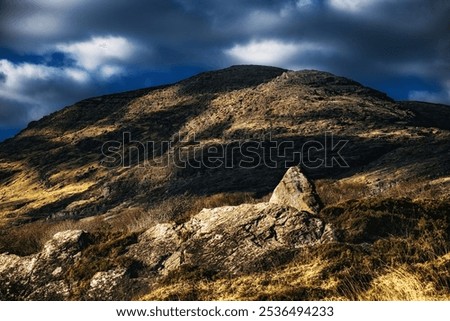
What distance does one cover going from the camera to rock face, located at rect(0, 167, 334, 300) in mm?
15273

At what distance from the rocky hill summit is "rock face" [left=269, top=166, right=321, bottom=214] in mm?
47

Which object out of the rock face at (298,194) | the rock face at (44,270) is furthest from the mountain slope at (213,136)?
the rock face at (44,270)

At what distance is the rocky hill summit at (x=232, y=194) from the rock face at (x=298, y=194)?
0.15ft

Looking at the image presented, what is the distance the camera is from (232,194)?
189 feet

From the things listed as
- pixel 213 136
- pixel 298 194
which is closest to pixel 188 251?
pixel 298 194

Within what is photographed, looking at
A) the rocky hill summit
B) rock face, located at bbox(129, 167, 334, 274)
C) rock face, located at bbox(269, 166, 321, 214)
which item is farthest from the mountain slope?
rock face, located at bbox(129, 167, 334, 274)

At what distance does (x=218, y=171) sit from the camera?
76688 mm

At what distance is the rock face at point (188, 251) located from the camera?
15.3 meters

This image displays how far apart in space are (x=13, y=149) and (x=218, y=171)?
197 ft

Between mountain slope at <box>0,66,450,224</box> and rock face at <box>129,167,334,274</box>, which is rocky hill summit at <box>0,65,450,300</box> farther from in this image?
mountain slope at <box>0,66,450,224</box>

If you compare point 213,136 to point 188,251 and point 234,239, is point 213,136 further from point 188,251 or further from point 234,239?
point 234,239

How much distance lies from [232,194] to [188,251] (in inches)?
1642

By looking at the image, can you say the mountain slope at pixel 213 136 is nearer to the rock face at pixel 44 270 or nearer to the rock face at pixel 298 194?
the rock face at pixel 298 194

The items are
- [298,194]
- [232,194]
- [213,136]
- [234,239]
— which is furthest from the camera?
[213,136]
